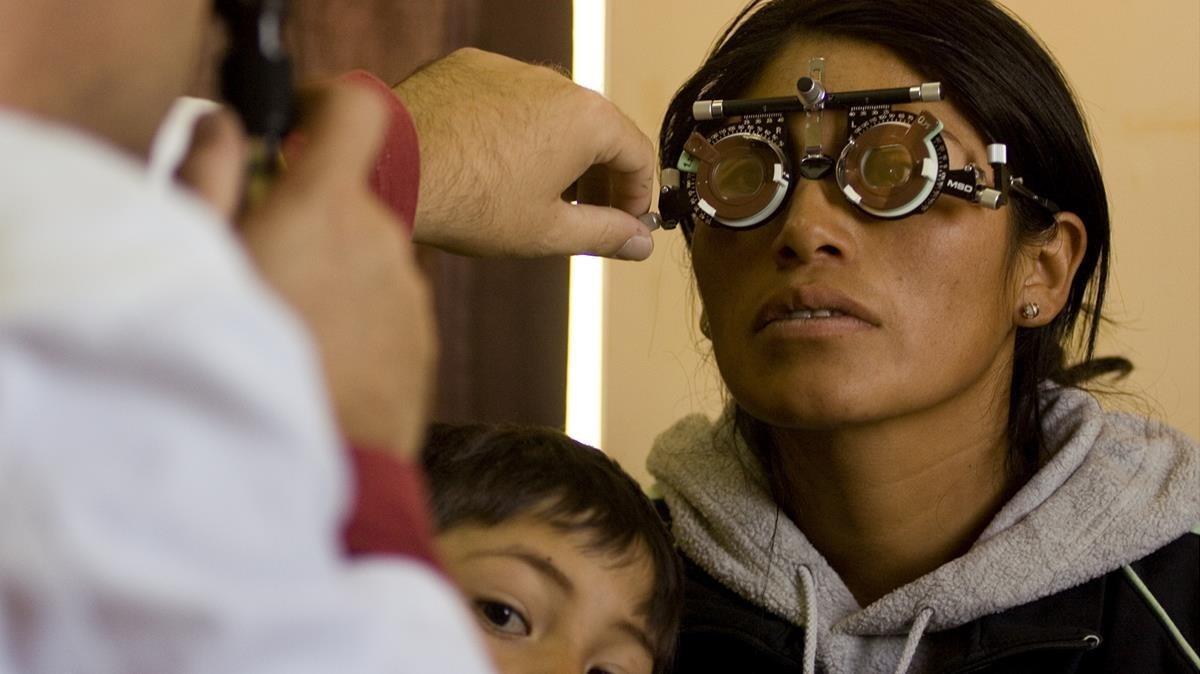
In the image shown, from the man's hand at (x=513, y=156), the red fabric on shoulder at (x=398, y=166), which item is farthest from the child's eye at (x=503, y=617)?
the red fabric on shoulder at (x=398, y=166)

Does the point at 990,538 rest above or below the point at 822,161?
below

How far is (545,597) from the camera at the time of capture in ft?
4.19

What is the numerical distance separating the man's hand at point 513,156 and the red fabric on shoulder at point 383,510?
761 mm

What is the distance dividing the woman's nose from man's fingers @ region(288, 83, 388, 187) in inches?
42.0

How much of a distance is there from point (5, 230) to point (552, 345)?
7.61ft

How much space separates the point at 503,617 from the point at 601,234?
1.26 feet

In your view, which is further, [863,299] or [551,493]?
[863,299]

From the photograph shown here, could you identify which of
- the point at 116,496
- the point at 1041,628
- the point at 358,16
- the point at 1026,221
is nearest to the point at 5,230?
the point at 116,496

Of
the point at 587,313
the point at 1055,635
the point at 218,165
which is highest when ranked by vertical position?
the point at 218,165

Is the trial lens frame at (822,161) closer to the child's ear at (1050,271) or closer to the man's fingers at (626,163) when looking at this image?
the child's ear at (1050,271)

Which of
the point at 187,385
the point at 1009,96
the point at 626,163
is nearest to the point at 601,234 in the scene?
the point at 626,163

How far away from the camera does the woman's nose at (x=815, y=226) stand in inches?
61.2

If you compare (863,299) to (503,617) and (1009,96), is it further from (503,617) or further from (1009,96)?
(503,617)

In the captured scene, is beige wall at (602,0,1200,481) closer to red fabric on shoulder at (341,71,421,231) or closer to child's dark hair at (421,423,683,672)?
child's dark hair at (421,423,683,672)
